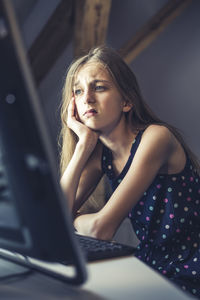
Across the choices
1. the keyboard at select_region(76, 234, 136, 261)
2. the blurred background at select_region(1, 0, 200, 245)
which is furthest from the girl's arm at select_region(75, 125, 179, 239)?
the blurred background at select_region(1, 0, 200, 245)

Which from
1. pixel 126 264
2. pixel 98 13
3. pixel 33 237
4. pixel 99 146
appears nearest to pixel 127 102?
pixel 99 146

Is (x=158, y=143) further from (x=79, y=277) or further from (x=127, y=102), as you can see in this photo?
(x=79, y=277)

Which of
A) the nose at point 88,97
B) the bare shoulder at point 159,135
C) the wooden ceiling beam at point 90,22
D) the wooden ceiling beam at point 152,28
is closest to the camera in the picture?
the bare shoulder at point 159,135

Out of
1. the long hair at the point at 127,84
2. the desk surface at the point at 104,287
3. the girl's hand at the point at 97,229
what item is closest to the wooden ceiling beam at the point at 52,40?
the long hair at the point at 127,84

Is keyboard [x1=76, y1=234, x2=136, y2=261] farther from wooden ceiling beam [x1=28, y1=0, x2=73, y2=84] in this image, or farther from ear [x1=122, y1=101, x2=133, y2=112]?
wooden ceiling beam [x1=28, y1=0, x2=73, y2=84]

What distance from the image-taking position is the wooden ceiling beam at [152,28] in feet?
10.5

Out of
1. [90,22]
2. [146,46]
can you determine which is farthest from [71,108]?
[146,46]

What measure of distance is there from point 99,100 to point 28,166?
1000mm

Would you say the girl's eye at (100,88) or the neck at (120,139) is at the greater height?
the girl's eye at (100,88)

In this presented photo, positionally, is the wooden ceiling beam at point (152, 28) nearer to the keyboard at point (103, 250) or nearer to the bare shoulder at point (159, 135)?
the bare shoulder at point (159, 135)

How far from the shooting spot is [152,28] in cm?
321

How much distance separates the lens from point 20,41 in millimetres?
354

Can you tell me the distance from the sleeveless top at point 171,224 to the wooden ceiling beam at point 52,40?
2082 millimetres

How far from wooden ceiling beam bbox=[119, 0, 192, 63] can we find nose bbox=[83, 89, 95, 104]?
1940 millimetres
